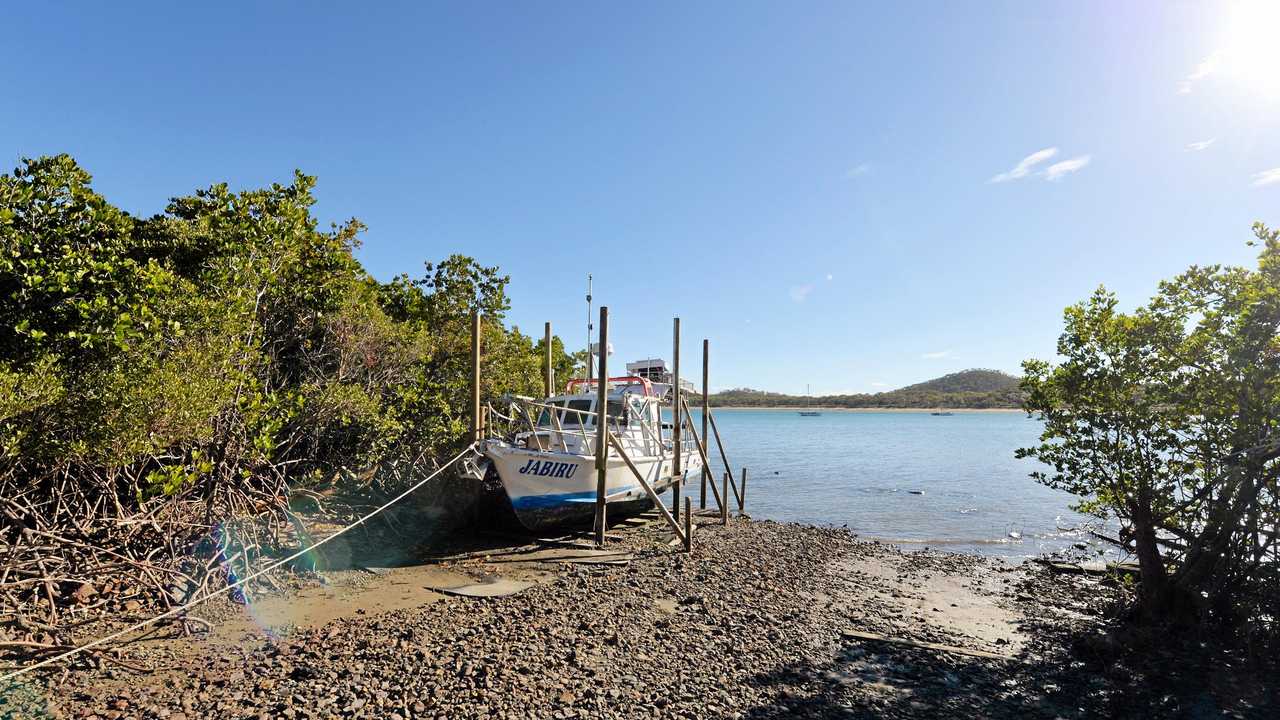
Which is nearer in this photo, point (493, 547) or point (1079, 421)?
point (1079, 421)

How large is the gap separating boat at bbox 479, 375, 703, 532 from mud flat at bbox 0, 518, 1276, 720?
6.05 ft

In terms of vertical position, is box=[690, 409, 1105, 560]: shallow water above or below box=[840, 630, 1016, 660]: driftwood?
below

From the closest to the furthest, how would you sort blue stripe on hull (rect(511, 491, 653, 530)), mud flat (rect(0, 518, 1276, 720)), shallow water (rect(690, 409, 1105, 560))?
mud flat (rect(0, 518, 1276, 720))
blue stripe on hull (rect(511, 491, 653, 530))
shallow water (rect(690, 409, 1105, 560))

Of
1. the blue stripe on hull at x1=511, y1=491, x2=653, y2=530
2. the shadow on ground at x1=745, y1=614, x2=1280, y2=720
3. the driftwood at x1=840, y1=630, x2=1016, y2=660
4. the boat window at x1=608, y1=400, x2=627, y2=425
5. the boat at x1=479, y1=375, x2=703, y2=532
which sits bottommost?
the driftwood at x1=840, y1=630, x2=1016, y2=660

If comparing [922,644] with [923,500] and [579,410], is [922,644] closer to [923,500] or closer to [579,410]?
[579,410]

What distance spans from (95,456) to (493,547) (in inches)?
288

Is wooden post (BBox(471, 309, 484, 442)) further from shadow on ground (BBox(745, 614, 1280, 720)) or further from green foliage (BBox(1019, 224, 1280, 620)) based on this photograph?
green foliage (BBox(1019, 224, 1280, 620))

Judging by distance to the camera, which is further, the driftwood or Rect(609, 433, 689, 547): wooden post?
Rect(609, 433, 689, 547): wooden post

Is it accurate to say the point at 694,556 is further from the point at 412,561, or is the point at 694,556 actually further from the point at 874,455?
the point at 874,455

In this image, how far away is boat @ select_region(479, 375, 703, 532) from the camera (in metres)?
12.2

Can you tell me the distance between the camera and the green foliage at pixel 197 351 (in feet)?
20.8

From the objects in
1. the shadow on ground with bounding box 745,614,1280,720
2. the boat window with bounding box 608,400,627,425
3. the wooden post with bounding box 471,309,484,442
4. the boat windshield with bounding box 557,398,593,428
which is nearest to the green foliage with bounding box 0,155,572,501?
the wooden post with bounding box 471,309,484,442

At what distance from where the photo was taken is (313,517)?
11266mm

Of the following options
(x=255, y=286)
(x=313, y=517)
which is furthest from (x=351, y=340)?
(x=313, y=517)
